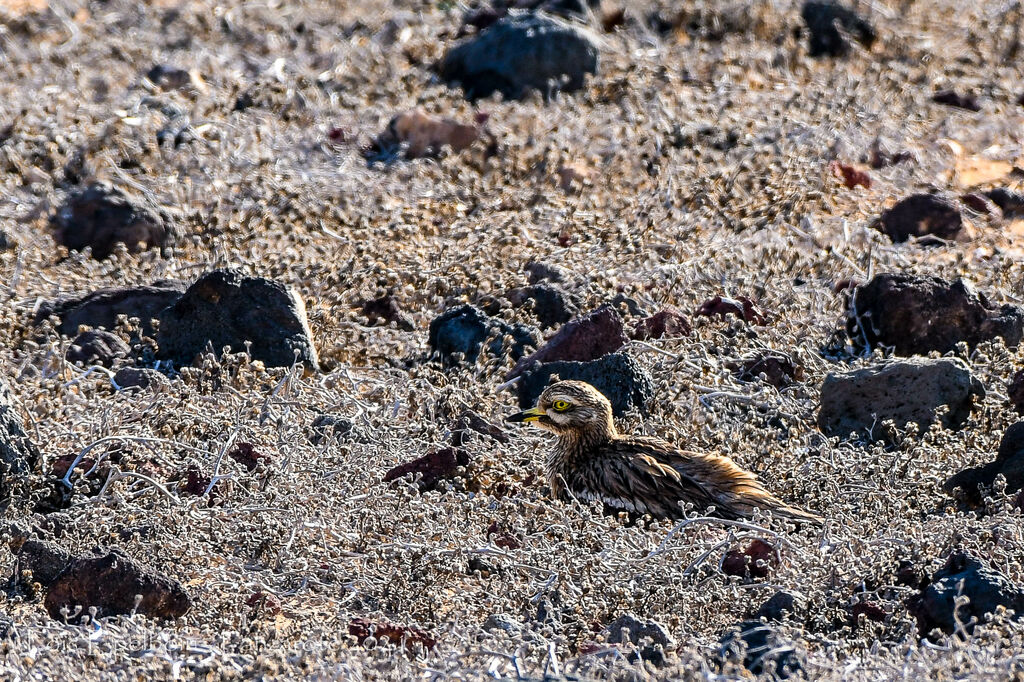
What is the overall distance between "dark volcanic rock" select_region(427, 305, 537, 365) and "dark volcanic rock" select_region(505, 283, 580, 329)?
0.26 meters

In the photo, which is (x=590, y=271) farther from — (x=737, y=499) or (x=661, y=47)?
(x=661, y=47)

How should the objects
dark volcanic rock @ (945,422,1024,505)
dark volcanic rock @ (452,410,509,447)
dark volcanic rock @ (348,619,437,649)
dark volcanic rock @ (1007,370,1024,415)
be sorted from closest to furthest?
dark volcanic rock @ (348,619,437,649) → dark volcanic rock @ (945,422,1024,505) → dark volcanic rock @ (452,410,509,447) → dark volcanic rock @ (1007,370,1024,415)

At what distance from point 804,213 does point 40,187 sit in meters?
4.32

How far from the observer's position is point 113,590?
4863 mm

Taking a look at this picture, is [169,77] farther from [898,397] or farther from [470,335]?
[898,397]

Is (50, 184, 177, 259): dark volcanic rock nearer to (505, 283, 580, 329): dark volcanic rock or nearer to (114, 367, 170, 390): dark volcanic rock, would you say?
(114, 367, 170, 390): dark volcanic rock

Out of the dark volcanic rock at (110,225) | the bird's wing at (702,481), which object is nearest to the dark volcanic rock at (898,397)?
the bird's wing at (702,481)

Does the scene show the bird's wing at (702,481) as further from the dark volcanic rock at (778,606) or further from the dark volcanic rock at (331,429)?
the dark volcanic rock at (331,429)

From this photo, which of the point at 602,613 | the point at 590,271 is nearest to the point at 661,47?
the point at 590,271

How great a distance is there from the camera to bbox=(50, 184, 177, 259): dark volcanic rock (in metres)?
8.60

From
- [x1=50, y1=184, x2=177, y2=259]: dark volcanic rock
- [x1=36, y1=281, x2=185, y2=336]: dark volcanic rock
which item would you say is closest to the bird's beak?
[x1=36, y1=281, x2=185, y2=336]: dark volcanic rock

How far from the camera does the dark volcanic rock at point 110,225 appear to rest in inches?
339

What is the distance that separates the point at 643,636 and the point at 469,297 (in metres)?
3.55

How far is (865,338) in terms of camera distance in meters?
7.47
